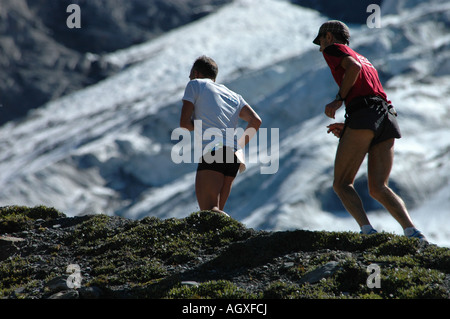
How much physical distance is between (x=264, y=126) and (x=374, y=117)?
262ft

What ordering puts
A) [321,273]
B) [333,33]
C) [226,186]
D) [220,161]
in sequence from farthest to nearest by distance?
[226,186] → [220,161] → [333,33] → [321,273]

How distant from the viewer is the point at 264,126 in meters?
87.8

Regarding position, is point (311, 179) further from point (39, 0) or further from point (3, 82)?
point (39, 0)

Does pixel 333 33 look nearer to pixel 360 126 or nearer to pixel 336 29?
pixel 336 29

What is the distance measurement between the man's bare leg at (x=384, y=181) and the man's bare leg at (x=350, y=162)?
148 mm

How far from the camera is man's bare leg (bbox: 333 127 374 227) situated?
8141mm

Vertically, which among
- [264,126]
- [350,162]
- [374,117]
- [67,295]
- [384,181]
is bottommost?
[67,295]

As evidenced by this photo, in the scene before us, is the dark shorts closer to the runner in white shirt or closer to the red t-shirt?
the red t-shirt

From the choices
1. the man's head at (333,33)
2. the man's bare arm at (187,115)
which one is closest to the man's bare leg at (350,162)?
the man's head at (333,33)

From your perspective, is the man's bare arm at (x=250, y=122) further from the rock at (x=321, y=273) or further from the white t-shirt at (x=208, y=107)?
the rock at (x=321, y=273)

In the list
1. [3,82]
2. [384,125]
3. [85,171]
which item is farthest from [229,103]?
[3,82]

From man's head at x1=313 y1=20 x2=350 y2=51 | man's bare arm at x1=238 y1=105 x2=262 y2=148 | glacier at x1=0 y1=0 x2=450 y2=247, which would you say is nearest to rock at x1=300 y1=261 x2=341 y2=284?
man's bare arm at x1=238 y1=105 x2=262 y2=148

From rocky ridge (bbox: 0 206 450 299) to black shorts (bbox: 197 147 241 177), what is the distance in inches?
32.5

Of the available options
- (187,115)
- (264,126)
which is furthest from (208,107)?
(264,126)
